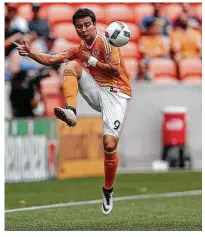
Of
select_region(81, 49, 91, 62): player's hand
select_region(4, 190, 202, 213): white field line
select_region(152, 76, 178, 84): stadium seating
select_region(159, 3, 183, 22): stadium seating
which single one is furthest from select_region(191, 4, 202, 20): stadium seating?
select_region(81, 49, 91, 62): player's hand

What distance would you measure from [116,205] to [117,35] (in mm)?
4628

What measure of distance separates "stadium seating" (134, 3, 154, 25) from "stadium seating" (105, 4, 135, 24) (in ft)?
0.38

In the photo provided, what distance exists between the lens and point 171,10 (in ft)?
79.6

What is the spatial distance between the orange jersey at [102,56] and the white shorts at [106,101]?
0.22ft

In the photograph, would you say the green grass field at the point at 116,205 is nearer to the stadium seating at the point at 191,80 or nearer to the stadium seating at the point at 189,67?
the stadium seating at the point at 191,80

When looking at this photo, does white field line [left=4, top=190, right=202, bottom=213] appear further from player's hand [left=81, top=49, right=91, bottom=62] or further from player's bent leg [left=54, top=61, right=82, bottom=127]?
player's hand [left=81, top=49, right=91, bottom=62]

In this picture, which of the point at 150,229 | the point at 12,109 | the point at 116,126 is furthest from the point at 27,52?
the point at 12,109

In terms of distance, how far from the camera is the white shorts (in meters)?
10.3

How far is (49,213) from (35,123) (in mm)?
6133

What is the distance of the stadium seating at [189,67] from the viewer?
23.8 meters

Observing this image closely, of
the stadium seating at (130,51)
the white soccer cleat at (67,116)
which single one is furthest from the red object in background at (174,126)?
the white soccer cleat at (67,116)

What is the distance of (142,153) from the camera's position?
859 inches

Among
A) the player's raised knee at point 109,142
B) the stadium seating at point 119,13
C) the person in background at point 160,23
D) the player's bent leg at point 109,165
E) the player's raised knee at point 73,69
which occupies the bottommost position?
the player's bent leg at point 109,165
